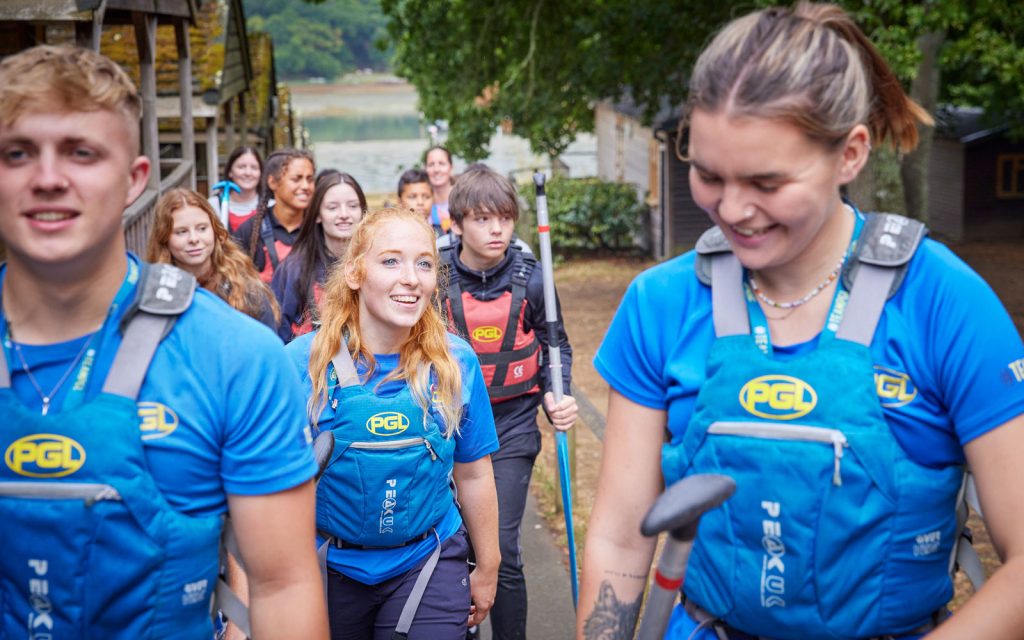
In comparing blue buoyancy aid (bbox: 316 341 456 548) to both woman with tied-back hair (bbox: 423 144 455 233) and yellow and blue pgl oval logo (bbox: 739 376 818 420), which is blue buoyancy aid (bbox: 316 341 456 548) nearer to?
yellow and blue pgl oval logo (bbox: 739 376 818 420)

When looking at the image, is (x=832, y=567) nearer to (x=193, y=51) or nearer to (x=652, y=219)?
(x=193, y=51)

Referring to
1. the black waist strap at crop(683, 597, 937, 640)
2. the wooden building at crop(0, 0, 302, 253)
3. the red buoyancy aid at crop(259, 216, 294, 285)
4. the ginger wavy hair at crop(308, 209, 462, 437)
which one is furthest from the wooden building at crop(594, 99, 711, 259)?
the black waist strap at crop(683, 597, 937, 640)

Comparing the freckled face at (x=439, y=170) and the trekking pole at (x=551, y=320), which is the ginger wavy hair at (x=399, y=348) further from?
the freckled face at (x=439, y=170)

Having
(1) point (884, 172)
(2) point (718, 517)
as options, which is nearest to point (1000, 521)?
(2) point (718, 517)

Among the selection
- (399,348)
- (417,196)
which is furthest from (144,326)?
(417,196)

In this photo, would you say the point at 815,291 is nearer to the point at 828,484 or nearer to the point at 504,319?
the point at 828,484

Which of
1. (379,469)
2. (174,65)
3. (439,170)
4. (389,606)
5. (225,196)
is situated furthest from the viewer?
(174,65)

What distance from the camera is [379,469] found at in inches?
Result: 138

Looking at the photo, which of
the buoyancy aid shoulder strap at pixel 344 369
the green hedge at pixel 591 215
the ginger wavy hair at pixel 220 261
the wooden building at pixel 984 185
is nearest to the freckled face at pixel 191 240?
the ginger wavy hair at pixel 220 261

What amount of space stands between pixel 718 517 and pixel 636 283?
1.52 feet

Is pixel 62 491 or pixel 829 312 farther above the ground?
pixel 829 312

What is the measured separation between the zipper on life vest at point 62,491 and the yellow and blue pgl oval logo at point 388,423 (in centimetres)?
157

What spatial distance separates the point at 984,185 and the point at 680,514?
28316mm

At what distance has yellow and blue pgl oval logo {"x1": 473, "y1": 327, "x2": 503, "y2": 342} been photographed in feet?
17.2
